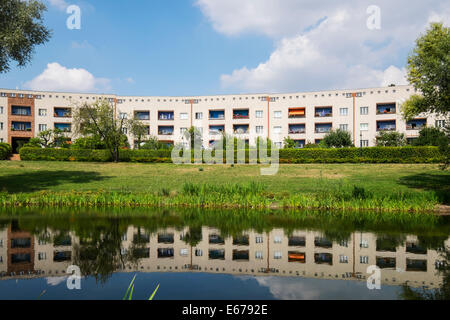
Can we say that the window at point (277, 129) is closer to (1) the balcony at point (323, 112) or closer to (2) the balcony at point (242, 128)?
(2) the balcony at point (242, 128)

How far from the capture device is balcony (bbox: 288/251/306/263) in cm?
767

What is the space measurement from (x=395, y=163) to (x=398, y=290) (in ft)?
108

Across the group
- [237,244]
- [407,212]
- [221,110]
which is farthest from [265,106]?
[237,244]

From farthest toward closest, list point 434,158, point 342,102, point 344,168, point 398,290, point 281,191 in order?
point 342,102 < point 434,158 < point 344,168 < point 281,191 < point 398,290

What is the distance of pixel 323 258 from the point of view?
25.6 feet

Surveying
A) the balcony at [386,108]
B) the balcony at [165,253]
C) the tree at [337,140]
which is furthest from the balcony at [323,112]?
the balcony at [165,253]

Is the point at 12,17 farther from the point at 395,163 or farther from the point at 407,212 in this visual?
the point at 395,163

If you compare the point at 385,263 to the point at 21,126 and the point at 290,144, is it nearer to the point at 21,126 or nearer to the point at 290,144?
the point at 290,144

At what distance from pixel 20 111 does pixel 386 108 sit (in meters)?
67.7

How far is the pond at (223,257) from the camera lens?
5.69m

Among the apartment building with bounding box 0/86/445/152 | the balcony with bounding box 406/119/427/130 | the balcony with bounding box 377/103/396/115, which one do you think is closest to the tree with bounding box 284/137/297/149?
the apartment building with bounding box 0/86/445/152

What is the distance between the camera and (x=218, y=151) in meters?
39.1

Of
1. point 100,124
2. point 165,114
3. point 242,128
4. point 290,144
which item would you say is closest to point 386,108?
point 290,144
